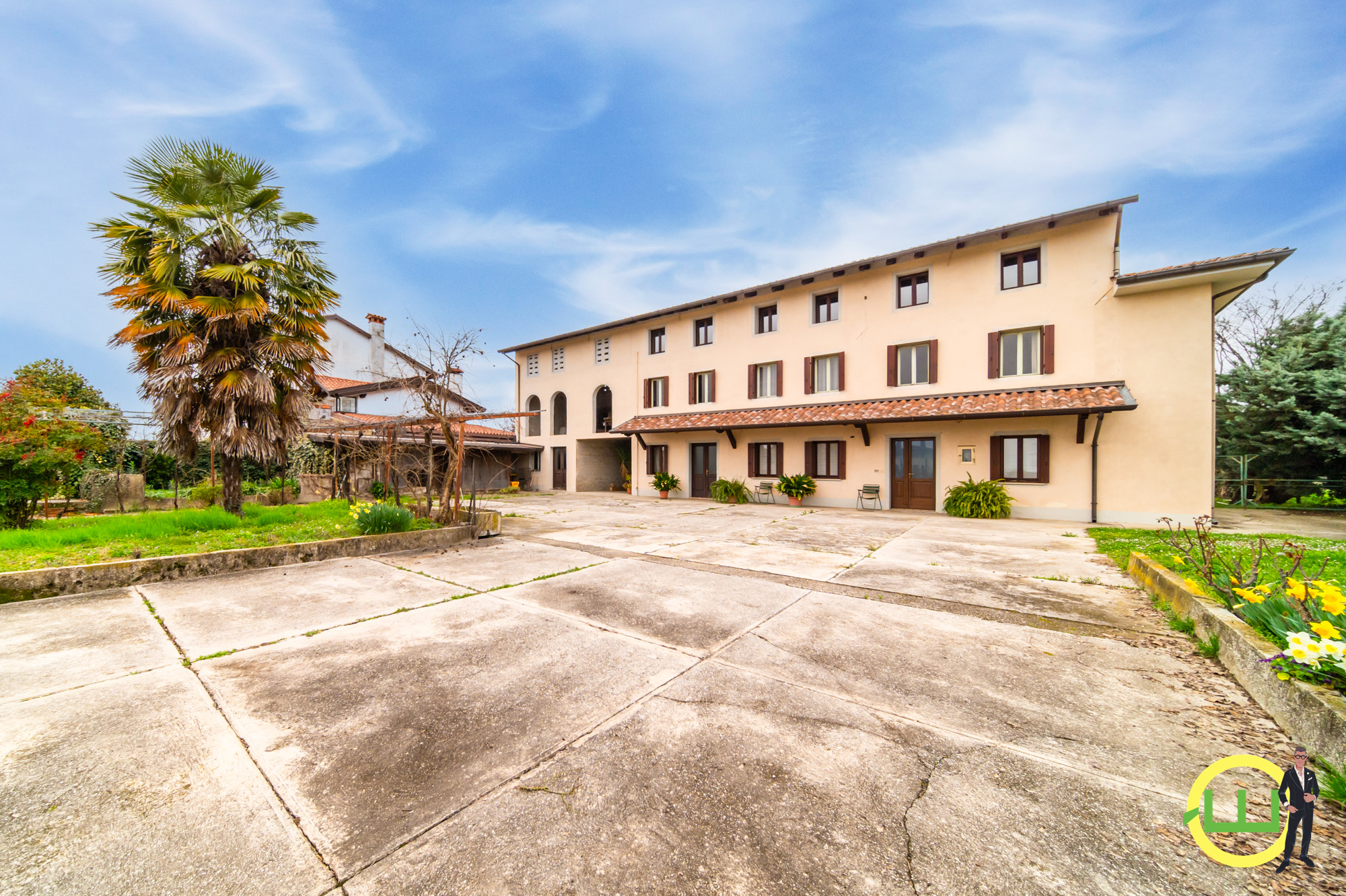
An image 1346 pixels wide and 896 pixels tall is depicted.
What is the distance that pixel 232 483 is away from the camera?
29.0 feet

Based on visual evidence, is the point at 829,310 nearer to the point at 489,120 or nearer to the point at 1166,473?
the point at 1166,473

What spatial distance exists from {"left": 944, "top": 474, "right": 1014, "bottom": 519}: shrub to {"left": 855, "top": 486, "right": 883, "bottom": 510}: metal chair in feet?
7.06

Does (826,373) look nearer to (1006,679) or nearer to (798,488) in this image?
(798,488)

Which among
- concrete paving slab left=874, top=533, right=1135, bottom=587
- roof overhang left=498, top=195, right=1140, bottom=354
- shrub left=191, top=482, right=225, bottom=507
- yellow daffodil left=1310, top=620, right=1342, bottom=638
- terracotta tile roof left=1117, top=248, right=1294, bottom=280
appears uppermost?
roof overhang left=498, top=195, right=1140, bottom=354

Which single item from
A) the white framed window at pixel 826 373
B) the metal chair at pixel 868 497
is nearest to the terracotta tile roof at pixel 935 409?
the white framed window at pixel 826 373

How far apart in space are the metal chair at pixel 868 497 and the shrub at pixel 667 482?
7.66 meters

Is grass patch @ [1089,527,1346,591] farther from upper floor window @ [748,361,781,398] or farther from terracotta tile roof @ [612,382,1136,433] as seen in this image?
upper floor window @ [748,361,781,398]

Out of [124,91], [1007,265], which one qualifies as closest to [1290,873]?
[1007,265]

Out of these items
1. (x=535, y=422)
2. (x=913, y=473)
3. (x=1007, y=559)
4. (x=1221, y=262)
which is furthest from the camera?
(x=535, y=422)

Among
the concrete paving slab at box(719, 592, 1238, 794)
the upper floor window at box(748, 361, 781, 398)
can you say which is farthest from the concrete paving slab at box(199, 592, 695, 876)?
the upper floor window at box(748, 361, 781, 398)

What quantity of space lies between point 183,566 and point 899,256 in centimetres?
1859

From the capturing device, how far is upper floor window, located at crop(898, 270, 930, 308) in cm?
1540

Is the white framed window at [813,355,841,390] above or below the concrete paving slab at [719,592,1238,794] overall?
above

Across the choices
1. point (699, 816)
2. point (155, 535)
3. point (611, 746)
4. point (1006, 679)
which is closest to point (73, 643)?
point (155, 535)
